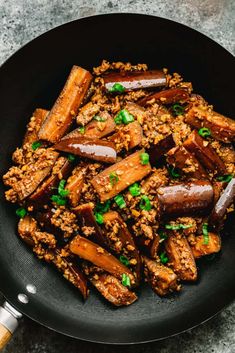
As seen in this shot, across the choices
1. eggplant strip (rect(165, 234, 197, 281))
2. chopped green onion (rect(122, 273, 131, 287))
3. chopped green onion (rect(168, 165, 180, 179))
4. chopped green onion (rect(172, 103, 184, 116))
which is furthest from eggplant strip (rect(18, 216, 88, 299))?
chopped green onion (rect(172, 103, 184, 116))

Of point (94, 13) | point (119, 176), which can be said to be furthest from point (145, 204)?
point (94, 13)

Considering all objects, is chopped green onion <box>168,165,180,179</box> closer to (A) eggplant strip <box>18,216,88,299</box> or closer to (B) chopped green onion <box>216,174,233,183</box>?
(B) chopped green onion <box>216,174,233,183</box>

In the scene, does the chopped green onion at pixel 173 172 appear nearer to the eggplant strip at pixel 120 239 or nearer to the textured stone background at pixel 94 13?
Result: the eggplant strip at pixel 120 239

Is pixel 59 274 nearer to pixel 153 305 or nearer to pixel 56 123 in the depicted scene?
pixel 153 305

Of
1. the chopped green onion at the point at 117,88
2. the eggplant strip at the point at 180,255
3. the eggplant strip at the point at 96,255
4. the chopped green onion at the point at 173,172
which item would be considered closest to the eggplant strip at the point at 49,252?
the eggplant strip at the point at 96,255

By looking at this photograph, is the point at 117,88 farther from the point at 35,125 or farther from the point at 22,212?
the point at 22,212
